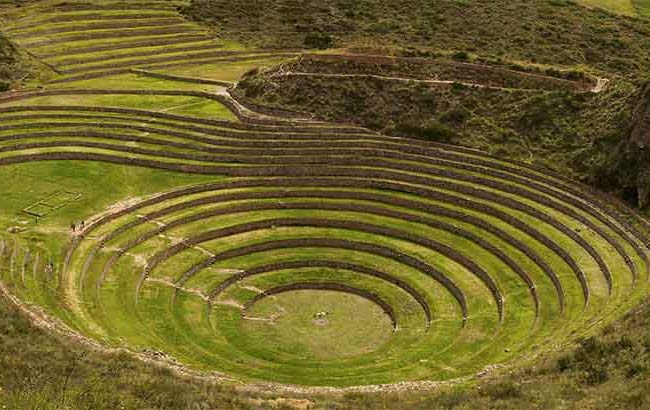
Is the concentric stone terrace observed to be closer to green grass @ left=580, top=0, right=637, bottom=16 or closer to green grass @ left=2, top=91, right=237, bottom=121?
green grass @ left=2, top=91, right=237, bottom=121

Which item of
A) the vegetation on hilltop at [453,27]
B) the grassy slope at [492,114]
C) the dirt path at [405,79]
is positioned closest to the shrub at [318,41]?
the vegetation on hilltop at [453,27]

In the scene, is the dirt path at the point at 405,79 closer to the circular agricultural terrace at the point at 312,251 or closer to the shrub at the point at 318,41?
the circular agricultural terrace at the point at 312,251

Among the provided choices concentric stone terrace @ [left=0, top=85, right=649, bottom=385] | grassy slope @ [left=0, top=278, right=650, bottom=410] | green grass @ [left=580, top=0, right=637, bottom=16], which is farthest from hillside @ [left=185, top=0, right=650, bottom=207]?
grassy slope @ [left=0, top=278, right=650, bottom=410]

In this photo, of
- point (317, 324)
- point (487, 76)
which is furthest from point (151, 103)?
point (317, 324)

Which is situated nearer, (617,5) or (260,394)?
(260,394)

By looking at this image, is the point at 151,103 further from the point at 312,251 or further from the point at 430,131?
the point at 312,251
